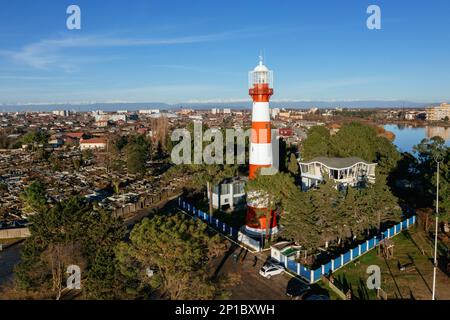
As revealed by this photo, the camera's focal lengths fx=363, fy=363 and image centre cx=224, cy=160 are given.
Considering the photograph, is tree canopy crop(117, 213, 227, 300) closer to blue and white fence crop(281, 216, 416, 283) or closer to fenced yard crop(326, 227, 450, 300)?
blue and white fence crop(281, 216, 416, 283)

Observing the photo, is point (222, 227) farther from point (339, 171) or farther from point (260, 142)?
point (339, 171)

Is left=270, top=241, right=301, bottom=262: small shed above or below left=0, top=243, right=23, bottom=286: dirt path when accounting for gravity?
above

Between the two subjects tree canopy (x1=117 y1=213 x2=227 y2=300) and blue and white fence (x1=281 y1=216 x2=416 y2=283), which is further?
blue and white fence (x1=281 y1=216 x2=416 y2=283)

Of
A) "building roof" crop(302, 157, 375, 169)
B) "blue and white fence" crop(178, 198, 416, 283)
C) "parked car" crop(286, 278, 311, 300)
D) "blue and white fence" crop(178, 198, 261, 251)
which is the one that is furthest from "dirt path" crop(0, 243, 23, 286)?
"building roof" crop(302, 157, 375, 169)

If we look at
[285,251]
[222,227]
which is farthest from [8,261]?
[285,251]

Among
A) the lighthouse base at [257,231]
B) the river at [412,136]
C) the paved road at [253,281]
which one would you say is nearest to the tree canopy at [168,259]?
the paved road at [253,281]

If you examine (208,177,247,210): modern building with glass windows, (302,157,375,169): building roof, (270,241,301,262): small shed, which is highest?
(302,157,375,169): building roof

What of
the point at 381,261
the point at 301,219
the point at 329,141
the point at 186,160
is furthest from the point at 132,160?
the point at 381,261
